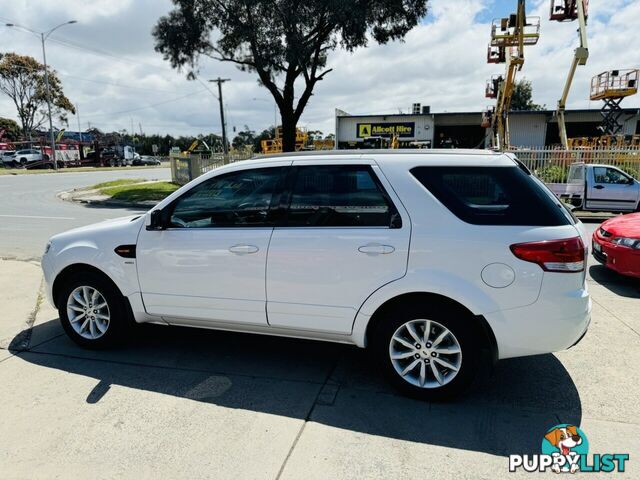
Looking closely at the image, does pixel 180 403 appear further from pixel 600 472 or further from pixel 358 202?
pixel 600 472

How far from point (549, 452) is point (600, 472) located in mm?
261

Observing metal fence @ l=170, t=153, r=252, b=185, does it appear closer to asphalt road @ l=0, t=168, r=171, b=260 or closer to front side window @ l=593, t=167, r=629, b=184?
asphalt road @ l=0, t=168, r=171, b=260

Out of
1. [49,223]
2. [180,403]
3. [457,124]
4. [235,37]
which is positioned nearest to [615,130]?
[457,124]

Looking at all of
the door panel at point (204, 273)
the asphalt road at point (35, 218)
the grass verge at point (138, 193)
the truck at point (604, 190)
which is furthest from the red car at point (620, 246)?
the grass verge at point (138, 193)

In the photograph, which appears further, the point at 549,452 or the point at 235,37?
the point at 235,37

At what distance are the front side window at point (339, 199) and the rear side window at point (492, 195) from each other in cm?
32

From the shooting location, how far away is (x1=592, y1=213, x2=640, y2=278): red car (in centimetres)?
579

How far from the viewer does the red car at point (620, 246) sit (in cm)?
579

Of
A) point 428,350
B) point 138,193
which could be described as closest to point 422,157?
point 428,350

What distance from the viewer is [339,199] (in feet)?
10.9

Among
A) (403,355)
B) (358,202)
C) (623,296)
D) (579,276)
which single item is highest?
(358,202)

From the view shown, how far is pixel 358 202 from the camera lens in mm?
3285

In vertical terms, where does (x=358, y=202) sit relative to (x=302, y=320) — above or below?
above

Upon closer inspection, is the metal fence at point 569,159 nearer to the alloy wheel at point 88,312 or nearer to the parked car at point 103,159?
the alloy wheel at point 88,312
